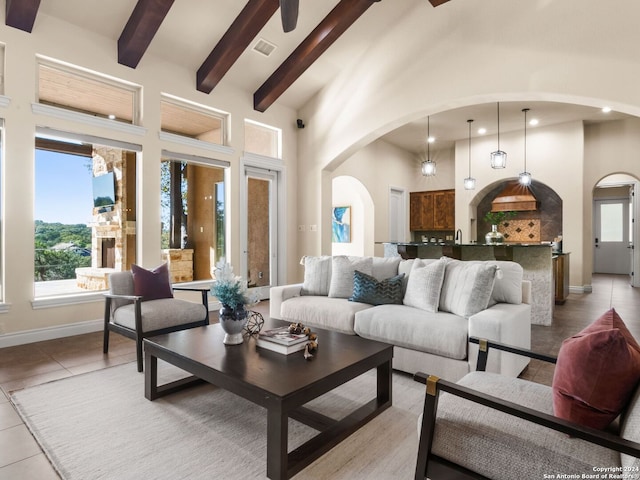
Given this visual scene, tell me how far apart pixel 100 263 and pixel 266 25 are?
3.76 m

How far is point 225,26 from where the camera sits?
189 inches

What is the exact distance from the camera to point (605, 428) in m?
1.34

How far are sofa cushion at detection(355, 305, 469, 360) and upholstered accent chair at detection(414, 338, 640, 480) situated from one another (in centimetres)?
109

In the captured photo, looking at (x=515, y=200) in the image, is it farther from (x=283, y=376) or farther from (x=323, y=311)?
(x=283, y=376)

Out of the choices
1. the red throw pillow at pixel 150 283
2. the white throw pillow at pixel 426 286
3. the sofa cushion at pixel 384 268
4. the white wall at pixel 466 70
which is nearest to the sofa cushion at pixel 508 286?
the white throw pillow at pixel 426 286

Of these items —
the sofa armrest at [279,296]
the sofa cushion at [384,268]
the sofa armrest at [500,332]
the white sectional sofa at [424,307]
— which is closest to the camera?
the sofa armrest at [500,332]

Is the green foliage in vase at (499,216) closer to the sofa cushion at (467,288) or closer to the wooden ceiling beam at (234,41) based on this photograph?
the sofa cushion at (467,288)

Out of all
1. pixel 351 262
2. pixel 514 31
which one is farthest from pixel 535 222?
pixel 351 262

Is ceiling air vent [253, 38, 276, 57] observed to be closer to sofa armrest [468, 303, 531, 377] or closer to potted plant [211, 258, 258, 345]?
potted plant [211, 258, 258, 345]

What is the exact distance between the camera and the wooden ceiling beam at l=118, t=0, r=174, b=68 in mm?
3996

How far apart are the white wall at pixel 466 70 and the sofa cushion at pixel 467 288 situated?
8.64 ft

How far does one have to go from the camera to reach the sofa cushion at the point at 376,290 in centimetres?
358

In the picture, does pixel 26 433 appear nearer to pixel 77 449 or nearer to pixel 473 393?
pixel 77 449

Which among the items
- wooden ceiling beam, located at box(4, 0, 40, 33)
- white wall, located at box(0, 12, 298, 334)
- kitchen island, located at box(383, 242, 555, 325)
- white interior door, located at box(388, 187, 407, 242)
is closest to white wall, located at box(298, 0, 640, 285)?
kitchen island, located at box(383, 242, 555, 325)
